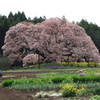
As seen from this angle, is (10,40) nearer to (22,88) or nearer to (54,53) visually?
(54,53)

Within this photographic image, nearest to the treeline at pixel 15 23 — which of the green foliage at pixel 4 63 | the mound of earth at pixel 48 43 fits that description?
the mound of earth at pixel 48 43

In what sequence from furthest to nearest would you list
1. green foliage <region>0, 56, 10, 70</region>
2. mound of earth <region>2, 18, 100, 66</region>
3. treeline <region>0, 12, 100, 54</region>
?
treeline <region>0, 12, 100, 54</region>
mound of earth <region>2, 18, 100, 66</region>
green foliage <region>0, 56, 10, 70</region>

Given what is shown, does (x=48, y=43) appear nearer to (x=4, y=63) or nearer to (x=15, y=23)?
(x=4, y=63)

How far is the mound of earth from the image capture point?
37.6 metres

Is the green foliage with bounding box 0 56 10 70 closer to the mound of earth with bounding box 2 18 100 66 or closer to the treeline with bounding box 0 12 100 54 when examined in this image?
the mound of earth with bounding box 2 18 100 66

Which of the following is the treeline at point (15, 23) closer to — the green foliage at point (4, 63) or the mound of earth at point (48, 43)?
the mound of earth at point (48, 43)

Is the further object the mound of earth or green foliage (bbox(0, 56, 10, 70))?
the mound of earth

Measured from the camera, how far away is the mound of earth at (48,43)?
37.6 meters

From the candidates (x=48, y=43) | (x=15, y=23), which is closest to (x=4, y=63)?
(x=48, y=43)

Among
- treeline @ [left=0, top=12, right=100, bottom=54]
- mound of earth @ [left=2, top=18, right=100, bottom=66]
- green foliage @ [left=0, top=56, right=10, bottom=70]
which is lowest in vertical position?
green foliage @ [left=0, top=56, right=10, bottom=70]

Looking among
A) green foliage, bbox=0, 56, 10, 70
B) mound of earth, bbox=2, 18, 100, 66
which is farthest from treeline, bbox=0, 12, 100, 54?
green foliage, bbox=0, 56, 10, 70

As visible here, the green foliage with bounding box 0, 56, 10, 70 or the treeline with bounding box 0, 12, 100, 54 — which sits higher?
the treeline with bounding box 0, 12, 100, 54

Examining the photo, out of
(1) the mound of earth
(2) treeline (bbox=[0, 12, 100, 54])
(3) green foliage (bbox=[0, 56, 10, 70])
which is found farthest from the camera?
(2) treeline (bbox=[0, 12, 100, 54])

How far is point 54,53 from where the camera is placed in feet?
123
